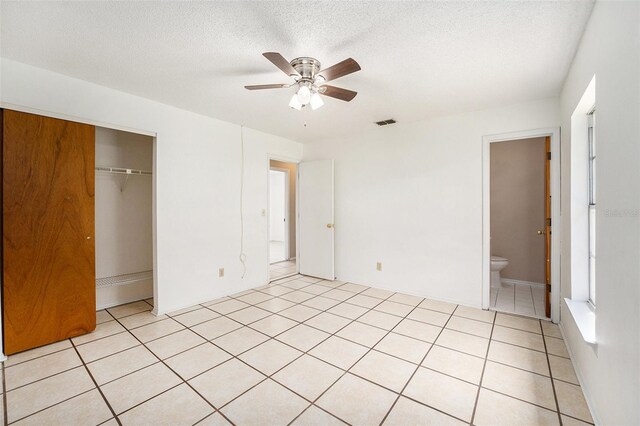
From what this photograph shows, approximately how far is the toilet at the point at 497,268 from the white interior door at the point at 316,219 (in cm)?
239

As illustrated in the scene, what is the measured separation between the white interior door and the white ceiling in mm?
1844

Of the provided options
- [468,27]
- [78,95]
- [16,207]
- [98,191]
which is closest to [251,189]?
[98,191]

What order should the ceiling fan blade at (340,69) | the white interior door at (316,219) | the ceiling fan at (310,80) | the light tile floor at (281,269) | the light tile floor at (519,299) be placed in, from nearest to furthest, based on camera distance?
1. the ceiling fan blade at (340,69)
2. the ceiling fan at (310,80)
3. the light tile floor at (519,299)
4. the white interior door at (316,219)
5. the light tile floor at (281,269)

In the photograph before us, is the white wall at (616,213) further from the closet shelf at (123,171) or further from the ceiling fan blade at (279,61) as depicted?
the closet shelf at (123,171)

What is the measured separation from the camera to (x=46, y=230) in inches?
95.4

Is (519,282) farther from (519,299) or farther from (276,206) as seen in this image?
(276,206)

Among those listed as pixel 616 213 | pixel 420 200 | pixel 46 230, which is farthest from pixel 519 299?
pixel 46 230

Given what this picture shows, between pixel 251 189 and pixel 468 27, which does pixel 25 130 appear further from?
pixel 468 27

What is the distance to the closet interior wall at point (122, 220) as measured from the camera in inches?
132

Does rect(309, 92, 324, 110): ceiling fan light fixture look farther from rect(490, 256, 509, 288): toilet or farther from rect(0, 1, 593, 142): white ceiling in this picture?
rect(490, 256, 509, 288): toilet

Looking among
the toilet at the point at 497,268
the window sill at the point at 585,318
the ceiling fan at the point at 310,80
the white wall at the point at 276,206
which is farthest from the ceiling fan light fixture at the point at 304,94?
the white wall at the point at 276,206

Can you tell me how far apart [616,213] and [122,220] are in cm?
452

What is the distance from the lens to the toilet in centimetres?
402

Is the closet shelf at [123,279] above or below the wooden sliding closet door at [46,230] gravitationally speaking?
below
